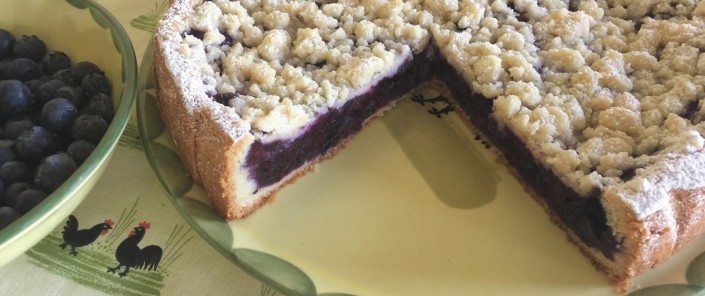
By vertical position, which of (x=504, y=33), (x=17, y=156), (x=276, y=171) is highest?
(x=504, y=33)

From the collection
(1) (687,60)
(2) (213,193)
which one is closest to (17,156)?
(2) (213,193)

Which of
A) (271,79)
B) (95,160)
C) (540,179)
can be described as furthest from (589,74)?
(95,160)

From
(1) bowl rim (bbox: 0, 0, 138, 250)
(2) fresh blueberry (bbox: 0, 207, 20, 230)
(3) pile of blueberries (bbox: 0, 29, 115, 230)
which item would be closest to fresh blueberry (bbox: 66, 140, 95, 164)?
(3) pile of blueberries (bbox: 0, 29, 115, 230)

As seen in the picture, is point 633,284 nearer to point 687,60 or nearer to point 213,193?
point 687,60

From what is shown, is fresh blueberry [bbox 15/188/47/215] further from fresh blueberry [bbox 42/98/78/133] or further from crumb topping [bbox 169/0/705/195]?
crumb topping [bbox 169/0/705/195]

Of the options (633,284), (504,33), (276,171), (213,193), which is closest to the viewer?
(633,284)

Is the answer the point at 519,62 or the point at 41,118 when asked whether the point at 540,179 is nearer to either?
the point at 519,62
